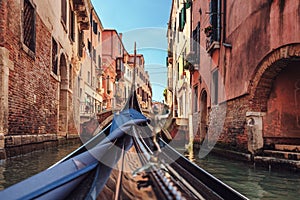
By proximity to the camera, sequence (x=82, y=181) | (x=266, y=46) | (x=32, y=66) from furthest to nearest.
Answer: (x=32, y=66) < (x=266, y=46) < (x=82, y=181)

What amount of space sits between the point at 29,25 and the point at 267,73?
11.6 feet

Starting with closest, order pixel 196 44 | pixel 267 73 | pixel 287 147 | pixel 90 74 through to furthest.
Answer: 1. pixel 287 147
2. pixel 267 73
3. pixel 196 44
4. pixel 90 74

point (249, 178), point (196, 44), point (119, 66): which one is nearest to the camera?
point (249, 178)

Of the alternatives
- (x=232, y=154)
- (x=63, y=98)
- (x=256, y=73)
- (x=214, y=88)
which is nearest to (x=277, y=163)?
(x=232, y=154)

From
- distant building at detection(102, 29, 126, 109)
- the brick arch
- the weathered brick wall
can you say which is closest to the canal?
the weathered brick wall

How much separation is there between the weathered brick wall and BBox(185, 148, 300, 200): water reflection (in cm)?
259

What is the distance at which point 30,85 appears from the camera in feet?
14.8

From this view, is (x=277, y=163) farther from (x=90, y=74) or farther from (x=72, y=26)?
(x=90, y=74)

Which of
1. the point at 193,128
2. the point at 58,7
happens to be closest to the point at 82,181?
the point at 58,7

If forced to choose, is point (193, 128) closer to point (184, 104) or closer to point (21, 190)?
point (184, 104)

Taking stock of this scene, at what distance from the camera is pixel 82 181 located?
1.04 meters

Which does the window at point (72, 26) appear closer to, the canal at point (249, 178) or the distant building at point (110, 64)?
the canal at point (249, 178)

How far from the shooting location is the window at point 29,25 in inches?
174

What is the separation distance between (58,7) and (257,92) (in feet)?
15.1
